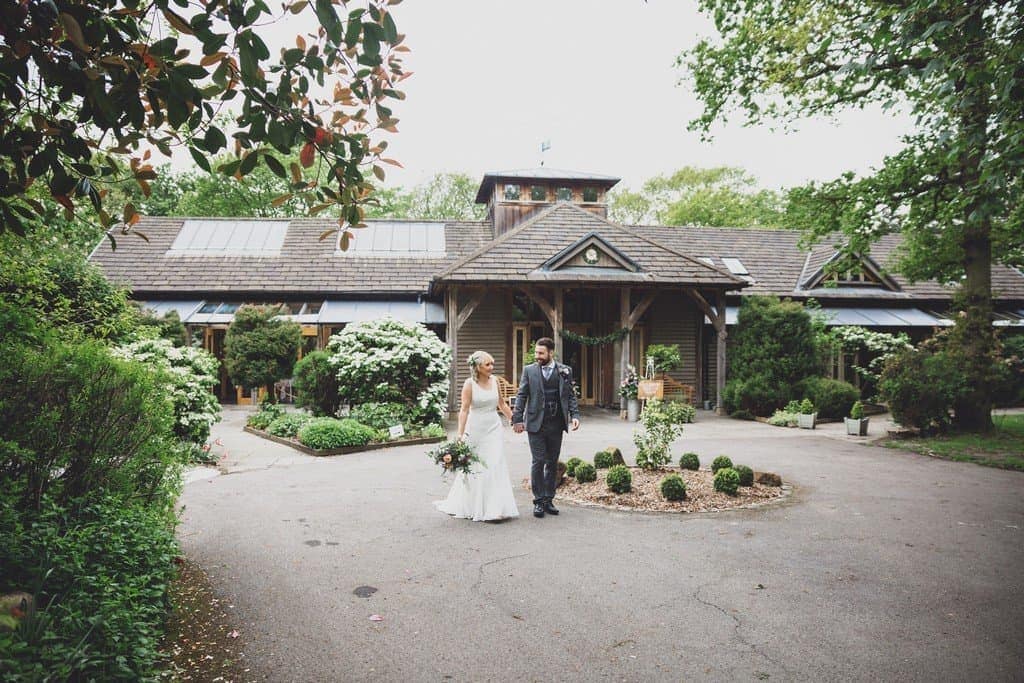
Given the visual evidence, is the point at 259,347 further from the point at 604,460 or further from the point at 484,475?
the point at 484,475

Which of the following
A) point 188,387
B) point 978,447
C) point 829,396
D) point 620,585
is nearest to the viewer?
point 620,585

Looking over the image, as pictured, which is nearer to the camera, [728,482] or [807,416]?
[728,482]

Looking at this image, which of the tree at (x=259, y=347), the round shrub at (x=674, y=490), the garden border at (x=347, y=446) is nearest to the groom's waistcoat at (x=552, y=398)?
the round shrub at (x=674, y=490)

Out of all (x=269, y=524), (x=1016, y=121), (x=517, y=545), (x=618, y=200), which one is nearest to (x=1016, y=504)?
(x=1016, y=121)

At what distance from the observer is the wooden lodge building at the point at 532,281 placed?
18.1m

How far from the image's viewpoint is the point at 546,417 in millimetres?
7035

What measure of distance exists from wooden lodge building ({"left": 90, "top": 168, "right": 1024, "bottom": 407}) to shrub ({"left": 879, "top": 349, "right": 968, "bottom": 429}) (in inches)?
178

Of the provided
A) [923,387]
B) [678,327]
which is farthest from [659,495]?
[678,327]

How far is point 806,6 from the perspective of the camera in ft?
40.8

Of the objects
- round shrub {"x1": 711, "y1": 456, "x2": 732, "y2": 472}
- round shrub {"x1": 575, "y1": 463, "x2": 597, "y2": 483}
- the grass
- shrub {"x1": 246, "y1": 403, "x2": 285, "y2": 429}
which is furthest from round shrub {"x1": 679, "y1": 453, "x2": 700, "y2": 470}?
shrub {"x1": 246, "y1": 403, "x2": 285, "y2": 429}

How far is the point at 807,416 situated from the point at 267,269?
17994mm

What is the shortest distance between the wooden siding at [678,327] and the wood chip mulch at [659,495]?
1327 centimetres

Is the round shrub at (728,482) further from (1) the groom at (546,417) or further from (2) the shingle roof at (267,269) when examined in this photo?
(2) the shingle roof at (267,269)

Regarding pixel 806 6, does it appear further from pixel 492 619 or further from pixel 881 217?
pixel 492 619
